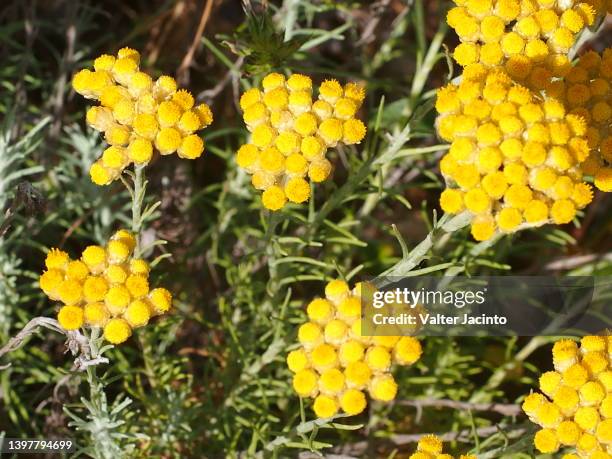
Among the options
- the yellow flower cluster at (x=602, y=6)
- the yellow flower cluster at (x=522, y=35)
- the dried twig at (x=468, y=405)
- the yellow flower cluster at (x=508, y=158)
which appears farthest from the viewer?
the dried twig at (x=468, y=405)

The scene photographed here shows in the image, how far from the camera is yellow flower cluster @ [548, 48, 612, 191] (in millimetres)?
1884

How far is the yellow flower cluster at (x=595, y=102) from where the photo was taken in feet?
6.18

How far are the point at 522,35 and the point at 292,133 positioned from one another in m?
0.65

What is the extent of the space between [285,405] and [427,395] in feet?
1.67

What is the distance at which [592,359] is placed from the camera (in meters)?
1.82

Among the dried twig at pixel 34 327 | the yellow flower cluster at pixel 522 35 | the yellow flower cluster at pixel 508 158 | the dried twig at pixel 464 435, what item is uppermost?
the yellow flower cluster at pixel 522 35

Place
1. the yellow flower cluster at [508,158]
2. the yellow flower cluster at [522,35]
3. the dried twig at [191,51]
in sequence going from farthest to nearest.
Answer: the dried twig at [191,51] → the yellow flower cluster at [522,35] → the yellow flower cluster at [508,158]

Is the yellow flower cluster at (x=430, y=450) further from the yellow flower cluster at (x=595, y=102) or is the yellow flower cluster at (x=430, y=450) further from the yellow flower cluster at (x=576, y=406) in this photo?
the yellow flower cluster at (x=595, y=102)

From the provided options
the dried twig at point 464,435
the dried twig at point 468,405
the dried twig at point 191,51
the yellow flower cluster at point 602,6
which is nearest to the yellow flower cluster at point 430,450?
the dried twig at point 464,435

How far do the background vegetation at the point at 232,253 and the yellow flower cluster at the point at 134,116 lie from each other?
1.00 ft

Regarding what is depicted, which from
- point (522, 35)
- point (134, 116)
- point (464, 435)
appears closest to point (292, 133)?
point (134, 116)

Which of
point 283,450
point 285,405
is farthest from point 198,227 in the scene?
point 283,450

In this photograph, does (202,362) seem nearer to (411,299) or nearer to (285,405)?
(285,405)

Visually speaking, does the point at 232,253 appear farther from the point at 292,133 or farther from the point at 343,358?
the point at 343,358
